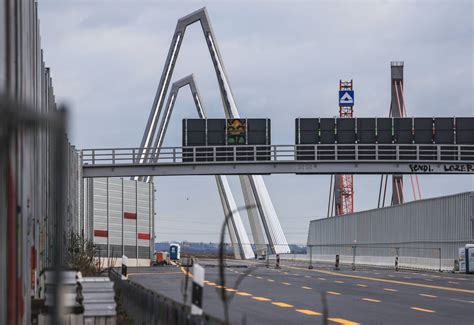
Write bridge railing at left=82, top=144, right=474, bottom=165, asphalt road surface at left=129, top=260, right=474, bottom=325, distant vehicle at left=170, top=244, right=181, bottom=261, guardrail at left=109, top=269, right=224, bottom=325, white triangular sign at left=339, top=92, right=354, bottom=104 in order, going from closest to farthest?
guardrail at left=109, top=269, right=224, bottom=325, asphalt road surface at left=129, top=260, right=474, bottom=325, bridge railing at left=82, top=144, right=474, bottom=165, distant vehicle at left=170, top=244, right=181, bottom=261, white triangular sign at left=339, top=92, right=354, bottom=104

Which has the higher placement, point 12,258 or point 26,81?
point 26,81

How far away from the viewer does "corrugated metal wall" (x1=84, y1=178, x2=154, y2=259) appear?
220 feet

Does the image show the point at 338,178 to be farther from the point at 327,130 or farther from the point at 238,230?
the point at 327,130

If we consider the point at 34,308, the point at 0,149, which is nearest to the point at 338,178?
the point at 34,308

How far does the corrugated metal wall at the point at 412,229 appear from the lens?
68.9 meters

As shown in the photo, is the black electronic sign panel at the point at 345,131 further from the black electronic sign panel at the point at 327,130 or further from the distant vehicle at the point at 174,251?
the distant vehicle at the point at 174,251

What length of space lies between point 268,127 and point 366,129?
6273 millimetres

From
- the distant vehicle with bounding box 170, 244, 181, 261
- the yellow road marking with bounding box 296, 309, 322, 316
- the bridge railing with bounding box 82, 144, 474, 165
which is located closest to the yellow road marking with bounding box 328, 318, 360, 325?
the yellow road marking with bounding box 296, 309, 322, 316

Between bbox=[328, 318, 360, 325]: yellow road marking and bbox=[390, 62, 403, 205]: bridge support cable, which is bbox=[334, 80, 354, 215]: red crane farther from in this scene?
bbox=[328, 318, 360, 325]: yellow road marking

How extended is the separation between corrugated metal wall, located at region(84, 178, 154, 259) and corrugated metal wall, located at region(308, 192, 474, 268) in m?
18.5

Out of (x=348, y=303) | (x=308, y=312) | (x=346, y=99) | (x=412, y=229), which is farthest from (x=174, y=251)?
(x=308, y=312)

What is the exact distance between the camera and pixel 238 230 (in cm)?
10994

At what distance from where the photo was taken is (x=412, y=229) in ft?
270

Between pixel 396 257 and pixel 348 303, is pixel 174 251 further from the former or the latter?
pixel 348 303
